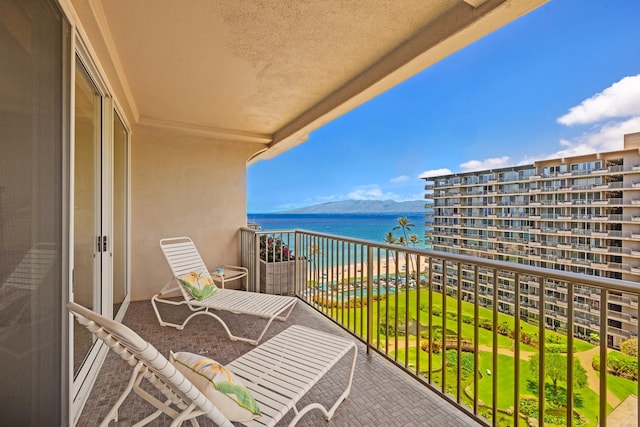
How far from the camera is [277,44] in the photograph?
2.40 meters

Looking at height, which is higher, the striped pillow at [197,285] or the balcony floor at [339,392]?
the striped pillow at [197,285]

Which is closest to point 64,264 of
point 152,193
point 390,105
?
point 152,193

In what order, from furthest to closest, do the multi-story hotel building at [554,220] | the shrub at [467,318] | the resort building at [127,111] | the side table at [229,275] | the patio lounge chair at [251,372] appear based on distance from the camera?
1. the shrub at [467,318]
2. the side table at [229,275]
3. the multi-story hotel building at [554,220]
4. the resort building at [127,111]
5. the patio lounge chair at [251,372]

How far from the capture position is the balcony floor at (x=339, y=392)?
6.12 feet

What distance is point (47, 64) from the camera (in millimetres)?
1385

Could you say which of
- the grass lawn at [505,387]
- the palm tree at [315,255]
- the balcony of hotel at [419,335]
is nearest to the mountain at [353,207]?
the grass lawn at [505,387]

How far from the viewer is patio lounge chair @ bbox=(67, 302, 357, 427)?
3.45 feet

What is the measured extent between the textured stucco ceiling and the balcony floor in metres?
2.49

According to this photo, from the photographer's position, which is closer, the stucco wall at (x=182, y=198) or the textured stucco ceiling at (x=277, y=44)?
the textured stucco ceiling at (x=277, y=44)

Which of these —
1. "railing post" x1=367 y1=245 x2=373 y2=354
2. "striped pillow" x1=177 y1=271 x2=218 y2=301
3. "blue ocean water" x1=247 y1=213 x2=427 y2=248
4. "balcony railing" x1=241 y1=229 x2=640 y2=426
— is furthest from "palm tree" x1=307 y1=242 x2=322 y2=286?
"blue ocean water" x1=247 y1=213 x2=427 y2=248

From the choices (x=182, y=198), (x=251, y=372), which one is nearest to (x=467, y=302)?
(x=251, y=372)

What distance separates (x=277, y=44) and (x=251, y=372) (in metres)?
2.38

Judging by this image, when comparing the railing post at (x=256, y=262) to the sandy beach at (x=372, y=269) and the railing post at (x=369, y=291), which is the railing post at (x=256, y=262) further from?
the railing post at (x=369, y=291)

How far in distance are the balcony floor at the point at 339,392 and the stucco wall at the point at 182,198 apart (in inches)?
63.6
